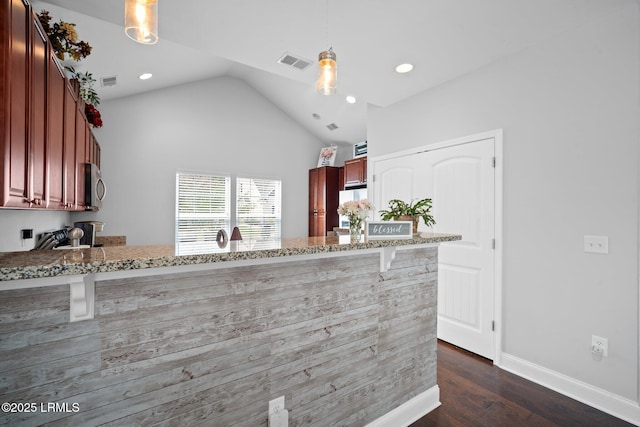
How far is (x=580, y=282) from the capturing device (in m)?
2.37

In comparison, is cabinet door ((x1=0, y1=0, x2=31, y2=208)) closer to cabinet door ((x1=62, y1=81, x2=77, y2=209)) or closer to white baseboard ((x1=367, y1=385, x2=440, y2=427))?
cabinet door ((x1=62, y1=81, x2=77, y2=209))

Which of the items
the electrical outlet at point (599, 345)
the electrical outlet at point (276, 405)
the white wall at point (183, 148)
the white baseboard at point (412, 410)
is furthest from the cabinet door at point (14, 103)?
the white wall at point (183, 148)

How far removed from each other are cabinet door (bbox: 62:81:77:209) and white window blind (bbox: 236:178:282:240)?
3.78 m

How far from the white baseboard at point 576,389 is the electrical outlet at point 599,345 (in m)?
0.26

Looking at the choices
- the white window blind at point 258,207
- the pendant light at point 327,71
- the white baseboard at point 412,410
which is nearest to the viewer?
the pendant light at point 327,71

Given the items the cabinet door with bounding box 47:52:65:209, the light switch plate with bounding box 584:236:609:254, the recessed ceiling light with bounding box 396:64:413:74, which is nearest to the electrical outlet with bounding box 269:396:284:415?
the cabinet door with bounding box 47:52:65:209

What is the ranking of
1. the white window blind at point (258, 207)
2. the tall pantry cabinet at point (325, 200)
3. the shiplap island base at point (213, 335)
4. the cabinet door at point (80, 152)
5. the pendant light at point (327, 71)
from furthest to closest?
the tall pantry cabinet at point (325, 200), the white window blind at point (258, 207), the cabinet door at point (80, 152), the pendant light at point (327, 71), the shiplap island base at point (213, 335)

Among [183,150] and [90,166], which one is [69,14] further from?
[183,150]

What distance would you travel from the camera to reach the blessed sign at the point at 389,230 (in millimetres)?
1849

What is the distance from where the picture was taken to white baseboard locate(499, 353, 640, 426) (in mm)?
2100

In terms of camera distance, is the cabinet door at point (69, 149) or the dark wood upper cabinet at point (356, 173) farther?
the dark wood upper cabinet at point (356, 173)

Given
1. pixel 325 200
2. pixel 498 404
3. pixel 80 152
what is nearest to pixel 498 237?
pixel 498 404

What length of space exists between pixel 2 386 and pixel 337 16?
2.60 m

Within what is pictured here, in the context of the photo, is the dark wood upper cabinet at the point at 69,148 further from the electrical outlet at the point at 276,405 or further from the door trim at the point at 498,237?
the door trim at the point at 498,237
